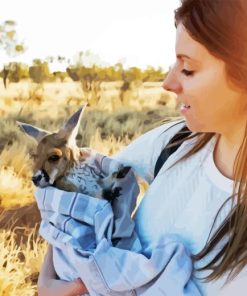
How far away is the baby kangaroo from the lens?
125 centimetres

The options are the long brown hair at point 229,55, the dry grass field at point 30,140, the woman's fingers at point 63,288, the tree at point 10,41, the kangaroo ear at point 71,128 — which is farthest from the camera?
the tree at point 10,41

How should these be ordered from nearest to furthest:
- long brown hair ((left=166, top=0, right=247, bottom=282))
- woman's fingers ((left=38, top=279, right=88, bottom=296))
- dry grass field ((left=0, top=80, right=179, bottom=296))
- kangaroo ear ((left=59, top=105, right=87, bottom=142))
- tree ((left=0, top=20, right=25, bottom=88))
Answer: long brown hair ((left=166, top=0, right=247, bottom=282)) < woman's fingers ((left=38, top=279, right=88, bottom=296)) < kangaroo ear ((left=59, top=105, right=87, bottom=142)) < dry grass field ((left=0, top=80, right=179, bottom=296)) < tree ((left=0, top=20, right=25, bottom=88))

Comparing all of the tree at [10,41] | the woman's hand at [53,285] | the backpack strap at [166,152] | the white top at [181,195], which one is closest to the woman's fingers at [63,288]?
the woman's hand at [53,285]

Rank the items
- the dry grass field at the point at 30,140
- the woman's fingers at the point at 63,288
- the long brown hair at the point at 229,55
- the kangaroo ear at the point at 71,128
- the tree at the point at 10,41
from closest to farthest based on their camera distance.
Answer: the long brown hair at the point at 229,55 < the woman's fingers at the point at 63,288 < the kangaroo ear at the point at 71,128 < the dry grass field at the point at 30,140 < the tree at the point at 10,41

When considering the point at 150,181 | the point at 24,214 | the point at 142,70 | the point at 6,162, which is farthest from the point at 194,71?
the point at 142,70

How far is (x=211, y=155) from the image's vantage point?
119 cm

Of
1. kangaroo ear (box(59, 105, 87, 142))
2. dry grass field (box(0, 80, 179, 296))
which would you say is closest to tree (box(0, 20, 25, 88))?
dry grass field (box(0, 80, 179, 296))

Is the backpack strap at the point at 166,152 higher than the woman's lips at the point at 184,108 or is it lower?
lower

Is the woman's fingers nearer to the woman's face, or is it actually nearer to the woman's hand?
the woman's hand

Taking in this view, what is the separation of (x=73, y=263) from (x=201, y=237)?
217mm

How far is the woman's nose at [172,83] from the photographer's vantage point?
1099mm

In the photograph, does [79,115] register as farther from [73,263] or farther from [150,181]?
[73,263]

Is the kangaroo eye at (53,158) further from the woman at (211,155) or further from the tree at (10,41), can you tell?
the tree at (10,41)

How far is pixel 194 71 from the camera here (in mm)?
1091
